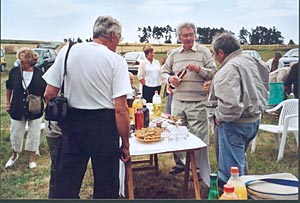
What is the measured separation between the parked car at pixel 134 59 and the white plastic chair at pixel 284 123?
0.86 meters

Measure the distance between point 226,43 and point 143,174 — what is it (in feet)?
4.03

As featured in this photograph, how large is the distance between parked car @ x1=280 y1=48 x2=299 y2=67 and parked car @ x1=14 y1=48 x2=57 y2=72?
1176 mm

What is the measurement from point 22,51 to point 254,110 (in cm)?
126

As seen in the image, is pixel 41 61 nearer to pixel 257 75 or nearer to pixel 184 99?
pixel 184 99

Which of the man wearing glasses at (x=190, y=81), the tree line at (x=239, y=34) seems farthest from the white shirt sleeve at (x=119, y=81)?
the man wearing glasses at (x=190, y=81)

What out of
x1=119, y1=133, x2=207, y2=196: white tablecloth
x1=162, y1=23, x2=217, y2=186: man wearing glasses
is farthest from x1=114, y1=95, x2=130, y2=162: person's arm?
x1=162, y1=23, x2=217, y2=186: man wearing glasses

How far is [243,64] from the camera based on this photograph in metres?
1.86

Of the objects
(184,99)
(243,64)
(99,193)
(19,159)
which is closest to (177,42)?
(184,99)

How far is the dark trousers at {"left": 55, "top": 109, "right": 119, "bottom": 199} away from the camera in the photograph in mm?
1634

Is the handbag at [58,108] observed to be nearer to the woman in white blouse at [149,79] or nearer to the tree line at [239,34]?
the tree line at [239,34]

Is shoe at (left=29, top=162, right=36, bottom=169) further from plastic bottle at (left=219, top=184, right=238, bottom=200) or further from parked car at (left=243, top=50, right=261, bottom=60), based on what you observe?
plastic bottle at (left=219, top=184, right=238, bottom=200)

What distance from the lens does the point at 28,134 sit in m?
2.62

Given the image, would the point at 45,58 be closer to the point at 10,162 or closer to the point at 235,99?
the point at 10,162

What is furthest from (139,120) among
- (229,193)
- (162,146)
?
(229,193)
